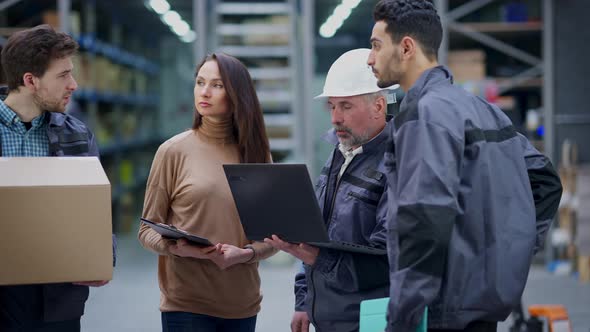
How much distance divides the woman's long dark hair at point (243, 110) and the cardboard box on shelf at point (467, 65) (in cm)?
484

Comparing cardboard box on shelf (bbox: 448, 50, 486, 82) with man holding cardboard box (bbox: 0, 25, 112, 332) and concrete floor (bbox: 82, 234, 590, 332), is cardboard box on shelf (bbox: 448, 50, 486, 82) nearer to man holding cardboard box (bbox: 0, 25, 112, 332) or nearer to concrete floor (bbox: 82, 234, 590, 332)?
concrete floor (bbox: 82, 234, 590, 332)

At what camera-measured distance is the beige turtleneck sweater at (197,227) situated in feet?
8.82

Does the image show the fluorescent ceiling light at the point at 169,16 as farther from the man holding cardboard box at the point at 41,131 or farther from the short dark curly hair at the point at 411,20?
the short dark curly hair at the point at 411,20

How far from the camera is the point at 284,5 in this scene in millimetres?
7785

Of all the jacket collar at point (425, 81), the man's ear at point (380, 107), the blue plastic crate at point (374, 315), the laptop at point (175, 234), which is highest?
the jacket collar at point (425, 81)

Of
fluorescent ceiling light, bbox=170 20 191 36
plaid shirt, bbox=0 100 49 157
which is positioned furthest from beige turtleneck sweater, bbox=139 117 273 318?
fluorescent ceiling light, bbox=170 20 191 36

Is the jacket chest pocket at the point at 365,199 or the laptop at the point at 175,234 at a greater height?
the jacket chest pocket at the point at 365,199

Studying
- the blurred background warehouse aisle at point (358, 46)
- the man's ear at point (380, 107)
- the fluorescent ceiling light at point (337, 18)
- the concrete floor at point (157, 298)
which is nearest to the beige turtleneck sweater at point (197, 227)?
the man's ear at point (380, 107)

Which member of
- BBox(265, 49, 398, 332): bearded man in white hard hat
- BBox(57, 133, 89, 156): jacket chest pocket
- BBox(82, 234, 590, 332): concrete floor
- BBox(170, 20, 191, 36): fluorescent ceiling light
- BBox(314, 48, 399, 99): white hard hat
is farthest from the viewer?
BBox(170, 20, 191, 36): fluorescent ceiling light

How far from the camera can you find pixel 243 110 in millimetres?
2771

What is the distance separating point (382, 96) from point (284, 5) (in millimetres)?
5460

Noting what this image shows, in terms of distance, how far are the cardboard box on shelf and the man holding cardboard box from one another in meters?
5.30

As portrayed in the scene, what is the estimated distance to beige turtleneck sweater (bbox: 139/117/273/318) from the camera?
2.69 m

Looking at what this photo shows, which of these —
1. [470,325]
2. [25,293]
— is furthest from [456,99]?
[25,293]
